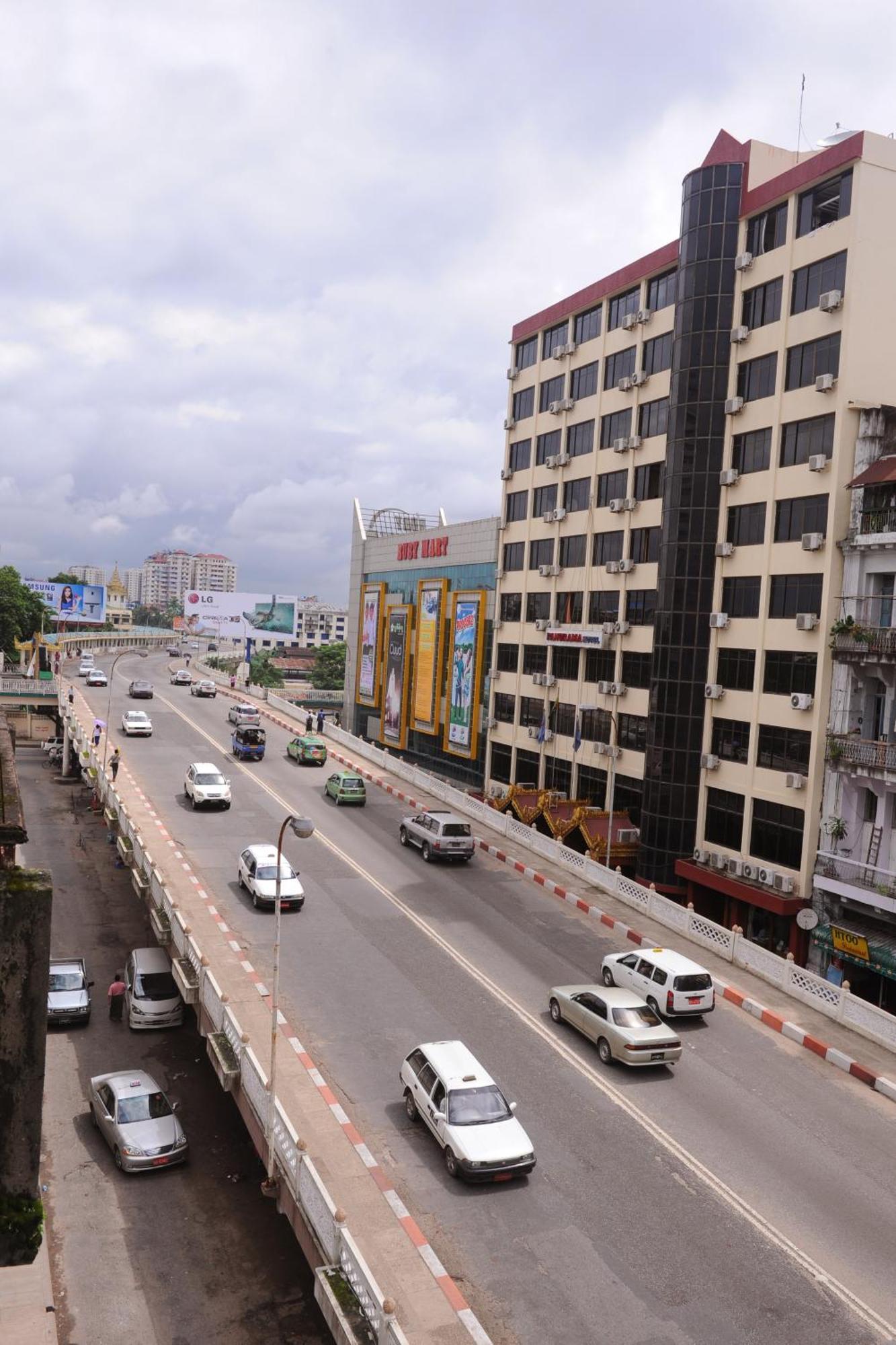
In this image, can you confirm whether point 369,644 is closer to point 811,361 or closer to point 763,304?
point 763,304

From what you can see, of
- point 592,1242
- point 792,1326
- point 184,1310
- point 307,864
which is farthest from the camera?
point 307,864

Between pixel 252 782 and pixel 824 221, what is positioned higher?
pixel 824 221

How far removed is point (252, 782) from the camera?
4906cm

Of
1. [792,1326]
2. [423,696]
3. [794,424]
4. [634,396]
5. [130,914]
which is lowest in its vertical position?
[130,914]

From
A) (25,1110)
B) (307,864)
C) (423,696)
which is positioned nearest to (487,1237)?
(25,1110)

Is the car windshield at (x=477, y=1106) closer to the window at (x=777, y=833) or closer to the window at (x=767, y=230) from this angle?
the window at (x=777, y=833)

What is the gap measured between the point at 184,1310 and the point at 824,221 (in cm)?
3782

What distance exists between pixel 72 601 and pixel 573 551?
98635mm

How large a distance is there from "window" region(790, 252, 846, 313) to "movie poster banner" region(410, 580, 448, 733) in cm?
2970

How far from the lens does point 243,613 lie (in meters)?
123

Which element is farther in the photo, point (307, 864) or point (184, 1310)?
point (307, 864)

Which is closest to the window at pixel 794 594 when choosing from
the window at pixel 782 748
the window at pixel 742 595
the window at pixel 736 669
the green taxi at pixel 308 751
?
the window at pixel 742 595

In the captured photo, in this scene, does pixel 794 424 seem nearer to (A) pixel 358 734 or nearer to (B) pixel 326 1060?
(B) pixel 326 1060

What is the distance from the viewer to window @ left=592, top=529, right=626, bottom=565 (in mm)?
45966
